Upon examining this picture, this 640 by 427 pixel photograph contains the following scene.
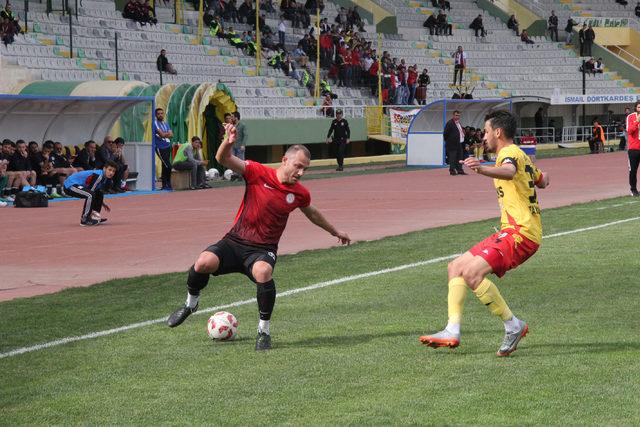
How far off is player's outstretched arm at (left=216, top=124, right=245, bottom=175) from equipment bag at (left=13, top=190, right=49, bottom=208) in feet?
53.5

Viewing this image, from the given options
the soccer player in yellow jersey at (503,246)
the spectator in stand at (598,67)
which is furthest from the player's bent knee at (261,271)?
the spectator in stand at (598,67)

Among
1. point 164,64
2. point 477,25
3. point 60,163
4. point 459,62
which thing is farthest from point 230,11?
point 60,163

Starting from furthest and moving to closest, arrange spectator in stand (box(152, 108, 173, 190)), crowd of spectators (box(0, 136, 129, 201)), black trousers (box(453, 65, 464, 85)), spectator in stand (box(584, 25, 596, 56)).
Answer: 1. spectator in stand (box(584, 25, 596, 56))
2. black trousers (box(453, 65, 464, 85))
3. spectator in stand (box(152, 108, 173, 190))
4. crowd of spectators (box(0, 136, 129, 201))

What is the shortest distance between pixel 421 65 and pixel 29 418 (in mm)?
50158

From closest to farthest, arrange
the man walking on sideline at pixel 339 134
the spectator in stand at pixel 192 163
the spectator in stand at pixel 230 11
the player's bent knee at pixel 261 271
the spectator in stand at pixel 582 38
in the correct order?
1. the player's bent knee at pixel 261 271
2. the spectator in stand at pixel 192 163
3. the man walking on sideline at pixel 339 134
4. the spectator in stand at pixel 230 11
5. the spectator in stand at pixel 582 38

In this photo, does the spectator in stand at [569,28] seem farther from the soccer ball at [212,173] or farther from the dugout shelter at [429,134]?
the soccer ball at [212,173]

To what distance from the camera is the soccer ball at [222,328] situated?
938 centimetres

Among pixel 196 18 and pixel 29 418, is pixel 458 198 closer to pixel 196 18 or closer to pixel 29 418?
pixel 29 418

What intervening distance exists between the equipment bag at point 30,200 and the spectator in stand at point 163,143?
18.0 feet

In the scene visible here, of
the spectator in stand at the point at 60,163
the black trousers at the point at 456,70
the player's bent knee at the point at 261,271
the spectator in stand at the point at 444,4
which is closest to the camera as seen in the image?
the player's bent knee at the point at 261,271

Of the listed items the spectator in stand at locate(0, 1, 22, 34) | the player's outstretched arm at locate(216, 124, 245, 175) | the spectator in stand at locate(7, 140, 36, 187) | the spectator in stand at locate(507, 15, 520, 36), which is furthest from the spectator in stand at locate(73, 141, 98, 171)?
the spectator in stand at locate(507, 15, 520, 36)

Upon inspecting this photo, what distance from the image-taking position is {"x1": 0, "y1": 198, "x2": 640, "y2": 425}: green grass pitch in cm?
698

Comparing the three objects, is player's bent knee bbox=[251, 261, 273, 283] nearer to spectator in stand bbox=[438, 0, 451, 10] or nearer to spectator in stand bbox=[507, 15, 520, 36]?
spectator in stand bbox=[438, 0, 451, 10]

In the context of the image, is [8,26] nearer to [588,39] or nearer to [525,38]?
[525,38]
